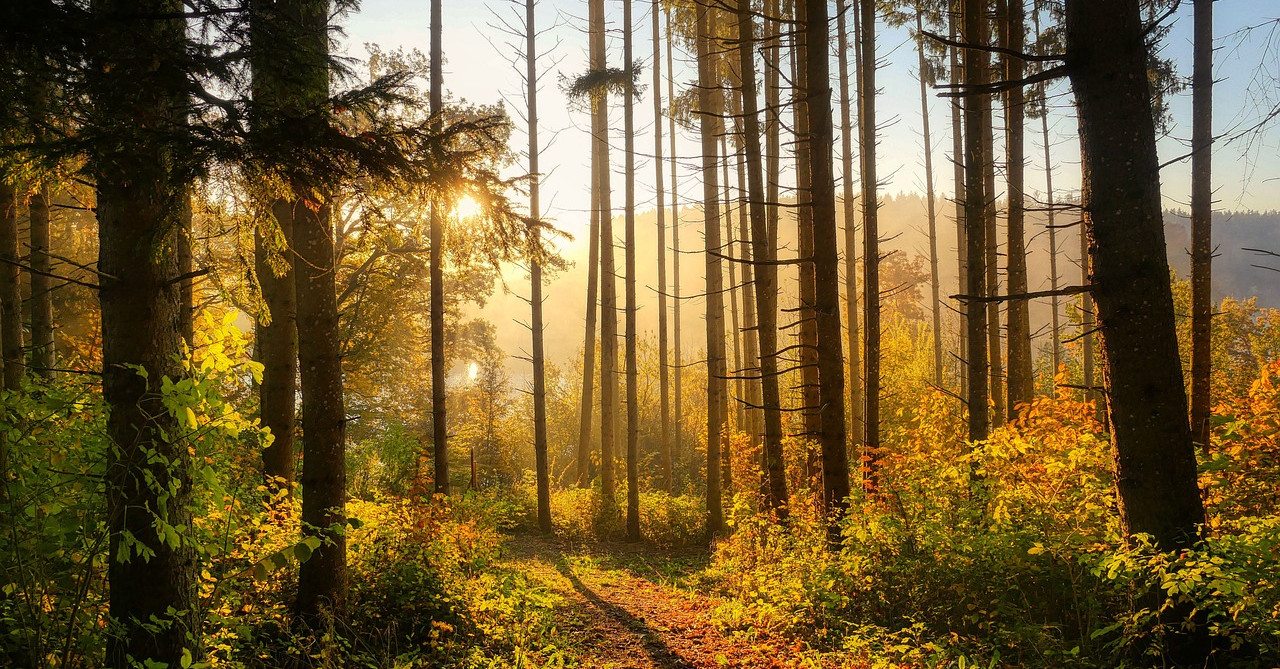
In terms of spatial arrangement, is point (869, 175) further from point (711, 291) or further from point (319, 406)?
point (319, 406)

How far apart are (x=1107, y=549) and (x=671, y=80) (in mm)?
14993

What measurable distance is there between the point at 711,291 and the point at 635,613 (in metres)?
6.36

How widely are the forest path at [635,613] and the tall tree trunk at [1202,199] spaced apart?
26.5 feet

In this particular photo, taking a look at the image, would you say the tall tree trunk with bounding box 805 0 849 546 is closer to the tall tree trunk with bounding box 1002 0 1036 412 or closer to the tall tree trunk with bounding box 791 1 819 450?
the tall tree trunk with bounding box 791 1 819 450

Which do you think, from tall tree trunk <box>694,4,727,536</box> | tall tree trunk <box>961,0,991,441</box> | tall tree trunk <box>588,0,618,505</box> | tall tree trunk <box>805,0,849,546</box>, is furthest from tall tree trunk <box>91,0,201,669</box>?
tall tree trunk <box>588,0,618,505</box>

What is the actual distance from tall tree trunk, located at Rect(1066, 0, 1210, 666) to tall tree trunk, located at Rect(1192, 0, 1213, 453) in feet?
23.6

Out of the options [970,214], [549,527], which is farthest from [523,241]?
[549,527]

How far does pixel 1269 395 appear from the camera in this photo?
6109 millimetres

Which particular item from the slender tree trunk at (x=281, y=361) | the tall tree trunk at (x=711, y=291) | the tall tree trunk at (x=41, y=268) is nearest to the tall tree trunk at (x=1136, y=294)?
the slender tree trunk at (x=281, y=361)

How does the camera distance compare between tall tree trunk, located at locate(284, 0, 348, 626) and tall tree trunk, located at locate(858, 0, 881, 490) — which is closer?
tall tree trunk, located at locate(284, 0, 348, 626)

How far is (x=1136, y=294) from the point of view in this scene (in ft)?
11.9

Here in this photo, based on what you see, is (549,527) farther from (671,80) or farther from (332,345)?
(671,80)

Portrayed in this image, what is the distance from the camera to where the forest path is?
18.6 feet

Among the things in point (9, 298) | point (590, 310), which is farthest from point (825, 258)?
point (590, 310)
